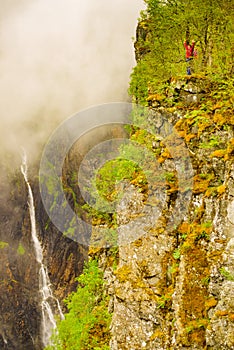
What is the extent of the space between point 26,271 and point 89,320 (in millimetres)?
33985

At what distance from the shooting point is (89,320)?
1097 centimetres

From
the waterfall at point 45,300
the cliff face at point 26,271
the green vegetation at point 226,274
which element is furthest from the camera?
Answer: the cliff face at point 26,271

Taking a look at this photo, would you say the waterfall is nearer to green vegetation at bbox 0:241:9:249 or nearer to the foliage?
green vegetation at bbox 0:241:9:249

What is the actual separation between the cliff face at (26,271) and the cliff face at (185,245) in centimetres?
3187

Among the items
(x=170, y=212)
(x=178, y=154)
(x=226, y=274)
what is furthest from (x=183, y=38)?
(x=226, y=274)

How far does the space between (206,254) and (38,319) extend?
37.1 meters

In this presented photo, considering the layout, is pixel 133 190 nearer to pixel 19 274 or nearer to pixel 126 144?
pixel 126 144

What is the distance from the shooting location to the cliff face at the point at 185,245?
7156mm

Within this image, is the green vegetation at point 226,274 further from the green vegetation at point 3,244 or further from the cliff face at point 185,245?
the green vegetation at point 3,244

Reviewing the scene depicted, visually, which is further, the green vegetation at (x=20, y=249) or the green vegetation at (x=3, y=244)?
the green vegetation at (x=3, y=244)

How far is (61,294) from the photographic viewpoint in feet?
129

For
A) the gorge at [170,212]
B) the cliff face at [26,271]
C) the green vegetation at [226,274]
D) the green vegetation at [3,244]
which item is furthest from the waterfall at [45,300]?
the green vegetation at [226,274]

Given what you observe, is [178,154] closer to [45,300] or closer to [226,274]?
[226,274]

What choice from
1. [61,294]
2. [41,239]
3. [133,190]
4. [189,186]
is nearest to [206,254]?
[189,186]
